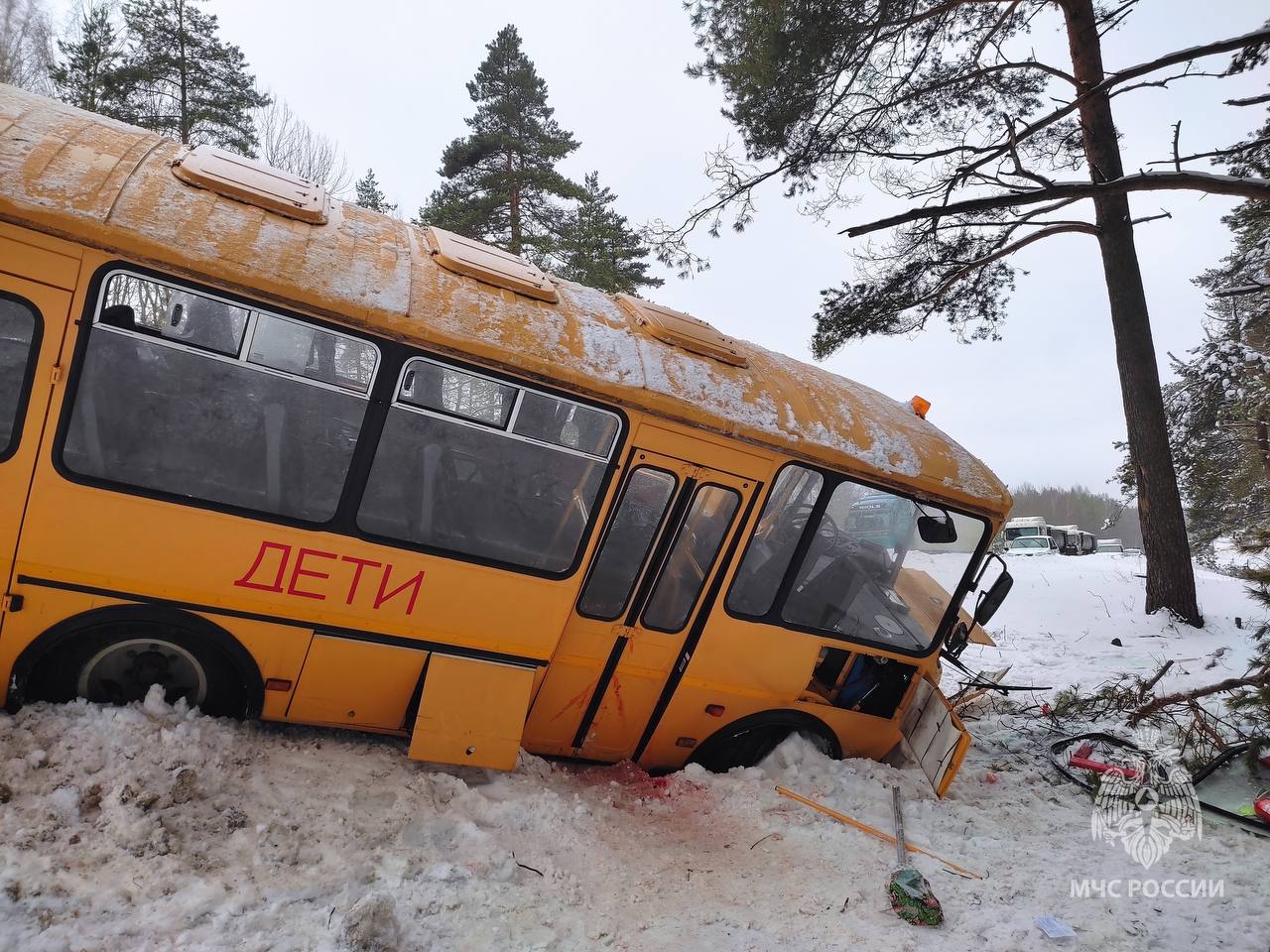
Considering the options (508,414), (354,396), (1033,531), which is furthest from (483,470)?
(1033,531)

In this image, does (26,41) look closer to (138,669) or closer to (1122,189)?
(138,669)

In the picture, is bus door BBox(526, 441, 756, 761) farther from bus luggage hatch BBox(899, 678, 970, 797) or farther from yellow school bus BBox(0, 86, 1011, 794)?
bus luggage hatch BBox(899, 678, 970, 797)

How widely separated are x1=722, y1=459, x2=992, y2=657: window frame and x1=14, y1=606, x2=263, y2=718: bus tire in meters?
2.81

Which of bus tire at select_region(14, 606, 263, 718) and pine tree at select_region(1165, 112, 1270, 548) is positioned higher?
pine tree at select_region(1165, 112, 1270, 548)

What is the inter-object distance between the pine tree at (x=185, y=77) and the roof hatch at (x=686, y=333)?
18.9 m

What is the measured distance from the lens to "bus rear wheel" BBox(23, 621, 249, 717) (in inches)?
134

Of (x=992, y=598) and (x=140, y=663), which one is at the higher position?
(x=992, y=598)

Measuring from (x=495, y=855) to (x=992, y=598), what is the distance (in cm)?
363

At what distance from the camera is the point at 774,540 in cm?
444

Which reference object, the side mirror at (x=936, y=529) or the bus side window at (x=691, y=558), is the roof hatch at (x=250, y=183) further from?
the side mirror at (x=936, y=529)

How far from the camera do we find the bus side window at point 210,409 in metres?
3.15

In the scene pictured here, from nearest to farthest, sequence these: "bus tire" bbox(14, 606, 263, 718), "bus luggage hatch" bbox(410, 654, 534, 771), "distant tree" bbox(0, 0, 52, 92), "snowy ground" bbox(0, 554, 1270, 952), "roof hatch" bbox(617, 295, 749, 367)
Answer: "snowy ground" bbox(0, 554, 1270, 952)
"bus tire" bbox(14, 606, 263, 718)
"bus luggage hatch" bbox(410, 654, 534, 771)
"roof hatch" bbox(617, 295, 749, 367)
"distant tree" bbox(0, 0, 52, 92)

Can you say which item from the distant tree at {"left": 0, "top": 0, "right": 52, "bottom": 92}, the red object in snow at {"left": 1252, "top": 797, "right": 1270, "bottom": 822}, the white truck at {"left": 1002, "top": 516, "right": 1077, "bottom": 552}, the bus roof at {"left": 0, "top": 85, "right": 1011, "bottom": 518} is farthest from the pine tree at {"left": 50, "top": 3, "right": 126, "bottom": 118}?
the white truck at {"left": 1002, "top": 516, "right": 1077, "bottom": 552}

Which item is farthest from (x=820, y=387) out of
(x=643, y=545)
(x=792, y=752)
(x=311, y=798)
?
(x=311, y=798)
